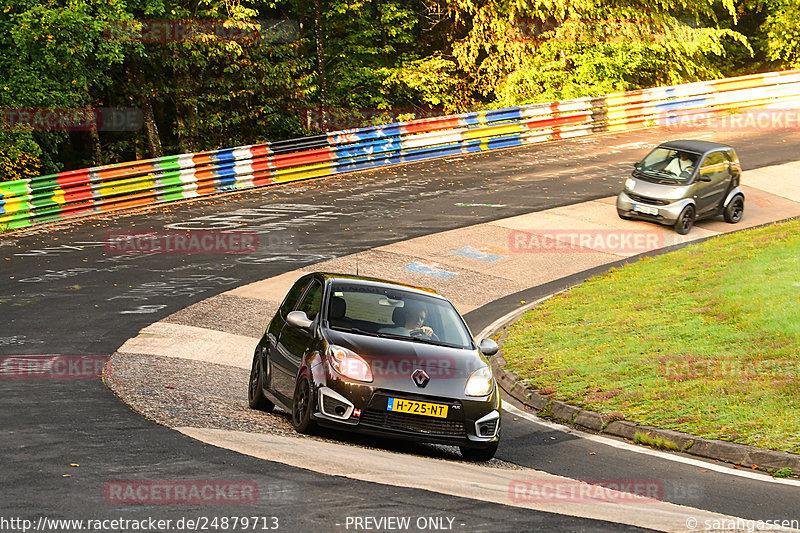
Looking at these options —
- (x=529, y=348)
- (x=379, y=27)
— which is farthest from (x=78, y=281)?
(x=379, y=27)

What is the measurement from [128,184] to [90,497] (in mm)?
19240

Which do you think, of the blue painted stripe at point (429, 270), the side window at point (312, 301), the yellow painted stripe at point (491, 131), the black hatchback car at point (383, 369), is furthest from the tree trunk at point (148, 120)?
the black hatchback car at point (383, 369)

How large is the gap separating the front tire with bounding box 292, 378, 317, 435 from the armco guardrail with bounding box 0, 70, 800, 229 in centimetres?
1523

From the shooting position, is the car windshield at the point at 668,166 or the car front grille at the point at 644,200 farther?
the car windshield at the point at 668,166

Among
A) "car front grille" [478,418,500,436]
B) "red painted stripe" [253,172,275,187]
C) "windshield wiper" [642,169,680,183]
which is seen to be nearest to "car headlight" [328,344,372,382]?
"car front grille" [478,418,500,436]

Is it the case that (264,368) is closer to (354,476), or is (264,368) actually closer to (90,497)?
(354,476)

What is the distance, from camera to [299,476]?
7.56 meters

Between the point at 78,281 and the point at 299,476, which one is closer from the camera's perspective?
the point at 299,476

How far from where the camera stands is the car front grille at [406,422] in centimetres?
914

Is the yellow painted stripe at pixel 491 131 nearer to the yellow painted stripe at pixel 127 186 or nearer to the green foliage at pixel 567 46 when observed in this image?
the green foliage at pixel 567 46

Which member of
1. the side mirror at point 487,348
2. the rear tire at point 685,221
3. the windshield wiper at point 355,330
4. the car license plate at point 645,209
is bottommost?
the rear tire at point 685,221

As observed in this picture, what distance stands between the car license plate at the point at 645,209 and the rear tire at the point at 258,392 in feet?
48.6

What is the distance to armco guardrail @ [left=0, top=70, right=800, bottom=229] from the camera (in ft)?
78.3

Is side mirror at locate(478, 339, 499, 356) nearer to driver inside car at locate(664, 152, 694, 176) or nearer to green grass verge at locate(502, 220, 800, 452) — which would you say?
green grass verge at locate(502, 220, 800, 452)
